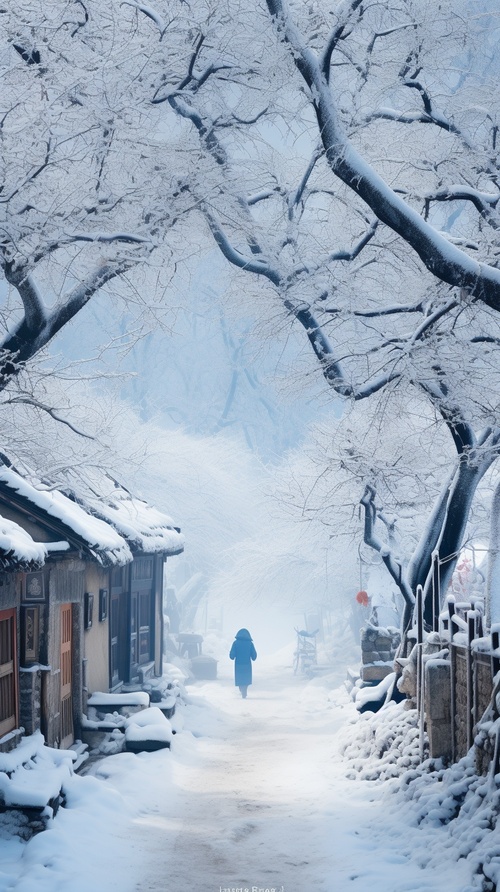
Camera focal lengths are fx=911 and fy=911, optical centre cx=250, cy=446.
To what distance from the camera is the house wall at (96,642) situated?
15133 millimetres

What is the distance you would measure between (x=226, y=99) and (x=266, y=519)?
3222cm

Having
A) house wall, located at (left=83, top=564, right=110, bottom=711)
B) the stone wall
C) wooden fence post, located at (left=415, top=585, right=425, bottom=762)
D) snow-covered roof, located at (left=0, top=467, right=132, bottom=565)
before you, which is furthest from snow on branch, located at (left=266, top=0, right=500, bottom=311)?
the stone wall

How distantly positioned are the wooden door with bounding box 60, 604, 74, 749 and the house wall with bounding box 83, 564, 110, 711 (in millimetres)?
674

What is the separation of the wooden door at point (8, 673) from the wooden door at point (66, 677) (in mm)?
2169

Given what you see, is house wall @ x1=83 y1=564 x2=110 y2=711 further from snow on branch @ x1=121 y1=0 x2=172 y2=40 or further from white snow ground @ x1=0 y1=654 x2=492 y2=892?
snow on branch @ x1=121 y1=0 x2=172 y2=40

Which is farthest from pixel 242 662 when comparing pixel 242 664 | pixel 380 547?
pixel 380 547

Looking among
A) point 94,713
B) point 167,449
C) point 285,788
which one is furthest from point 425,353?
point 167,449

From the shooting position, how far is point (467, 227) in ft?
45.8

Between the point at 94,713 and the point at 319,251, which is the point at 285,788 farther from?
the point at 319,251

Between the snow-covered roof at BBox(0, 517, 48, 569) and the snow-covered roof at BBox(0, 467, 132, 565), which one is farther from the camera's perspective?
the snow-covered roof at BBox(0, 467, 132, 565)

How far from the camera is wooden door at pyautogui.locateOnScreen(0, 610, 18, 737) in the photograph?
10508 millimetres

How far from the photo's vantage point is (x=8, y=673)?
1084cm

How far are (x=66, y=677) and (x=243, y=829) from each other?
4.83 metres

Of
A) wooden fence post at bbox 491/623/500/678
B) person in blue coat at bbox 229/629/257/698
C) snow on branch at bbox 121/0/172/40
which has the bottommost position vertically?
person in blue coat at bbox 229/629/257/698
